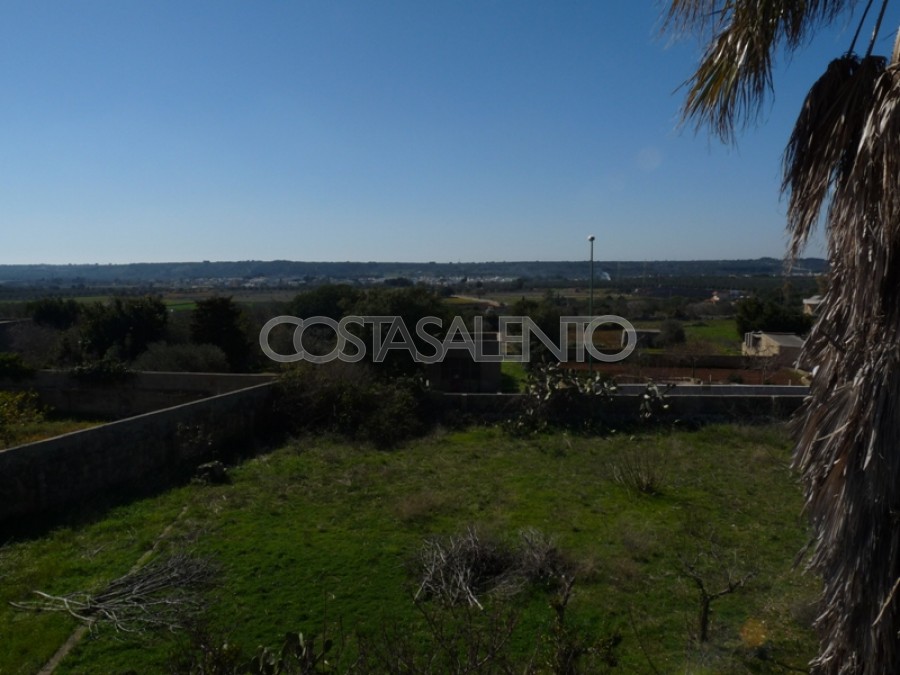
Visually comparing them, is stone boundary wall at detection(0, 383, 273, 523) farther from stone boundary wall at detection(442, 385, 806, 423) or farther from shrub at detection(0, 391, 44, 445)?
stone boundary wall at detection(442, 385, 806, 423)

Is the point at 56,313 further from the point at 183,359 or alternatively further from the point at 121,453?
the point at 121,453

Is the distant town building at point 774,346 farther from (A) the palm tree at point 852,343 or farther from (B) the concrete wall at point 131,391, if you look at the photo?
(A) the palm tree at point 852,343

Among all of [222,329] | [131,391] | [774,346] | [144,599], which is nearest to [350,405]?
[131,391]

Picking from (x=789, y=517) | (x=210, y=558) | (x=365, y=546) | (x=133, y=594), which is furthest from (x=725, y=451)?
(x=133, y=594)

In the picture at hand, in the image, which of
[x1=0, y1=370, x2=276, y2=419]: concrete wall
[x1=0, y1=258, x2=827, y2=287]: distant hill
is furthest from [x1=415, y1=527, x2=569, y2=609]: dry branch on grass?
[x1=0, y1=258, x2=827, y2=287]: distant hill

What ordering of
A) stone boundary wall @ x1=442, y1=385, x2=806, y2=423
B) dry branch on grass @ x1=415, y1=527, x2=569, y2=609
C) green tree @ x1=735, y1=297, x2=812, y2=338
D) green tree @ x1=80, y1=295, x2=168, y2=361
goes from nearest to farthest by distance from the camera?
dry branch on grass @ x1=415, y1=527, x2=569, y2=609
stone boundary wall @ x1=442, y1=385, x2=806, y2=423
green tree @ x1=80, y1=295, x2=168, y2=361
green tree @ x1=735, y1=297, x2=812, y2=338

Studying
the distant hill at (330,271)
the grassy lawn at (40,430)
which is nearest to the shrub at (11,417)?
the grassy lawn at (40,430)
